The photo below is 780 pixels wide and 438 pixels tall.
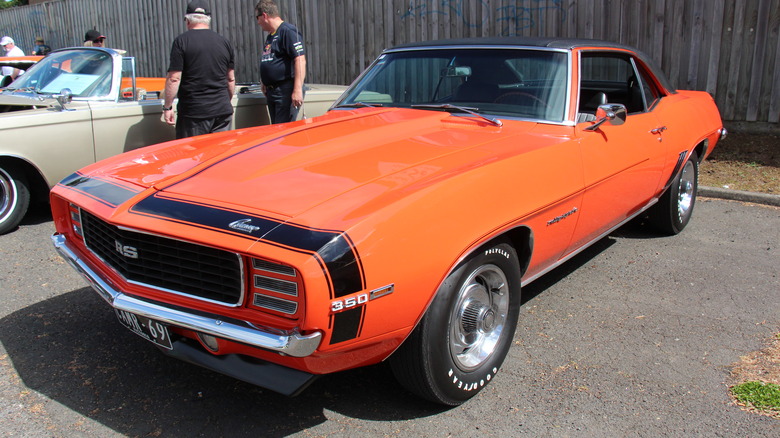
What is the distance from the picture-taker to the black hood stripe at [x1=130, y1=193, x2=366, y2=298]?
6.98ft

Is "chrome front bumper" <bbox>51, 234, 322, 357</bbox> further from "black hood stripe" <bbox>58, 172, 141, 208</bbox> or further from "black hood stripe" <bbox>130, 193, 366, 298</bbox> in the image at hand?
"black hood stripe" <bbox>58, 172, 141, 208</bbox>

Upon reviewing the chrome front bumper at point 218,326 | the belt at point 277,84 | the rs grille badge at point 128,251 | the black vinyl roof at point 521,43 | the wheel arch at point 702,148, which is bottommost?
the chrome front bumper at point 218,326

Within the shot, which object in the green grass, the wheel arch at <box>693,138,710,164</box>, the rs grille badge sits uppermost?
the rs grille badge

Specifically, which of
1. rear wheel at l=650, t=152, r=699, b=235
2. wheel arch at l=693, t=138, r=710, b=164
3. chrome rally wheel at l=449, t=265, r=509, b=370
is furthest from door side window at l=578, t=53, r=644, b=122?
chrome rally wheel at l=449, t=265, r=509, b=370

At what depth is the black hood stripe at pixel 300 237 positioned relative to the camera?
2.13 meters

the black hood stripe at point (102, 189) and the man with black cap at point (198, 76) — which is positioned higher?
the man with black cap at point (198, 76)

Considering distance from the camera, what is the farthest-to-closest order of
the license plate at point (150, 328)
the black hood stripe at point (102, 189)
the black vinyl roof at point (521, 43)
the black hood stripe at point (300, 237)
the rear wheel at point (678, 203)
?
the rear wheel at point (678, 203)
the black vinyl roof at point (521, 43)
the black hood stripe at point (102, 189)
the license plate at point (150, 328)
the black hood stripe at point (300, 237)

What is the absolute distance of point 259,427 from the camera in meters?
2.67

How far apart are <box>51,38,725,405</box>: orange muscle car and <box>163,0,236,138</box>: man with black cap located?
2116mm

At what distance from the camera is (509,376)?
122 inches

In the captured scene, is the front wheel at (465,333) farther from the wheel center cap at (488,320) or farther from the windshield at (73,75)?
the windshield at (73,75)

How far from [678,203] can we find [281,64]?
12.3 ft

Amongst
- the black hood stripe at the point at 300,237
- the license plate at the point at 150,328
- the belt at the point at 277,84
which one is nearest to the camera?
the black hood stripe at the point at 300,237

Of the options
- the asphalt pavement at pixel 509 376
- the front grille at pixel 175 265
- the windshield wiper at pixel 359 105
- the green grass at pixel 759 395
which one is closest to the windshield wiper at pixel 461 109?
the windshield wiper at pixel 359 105
